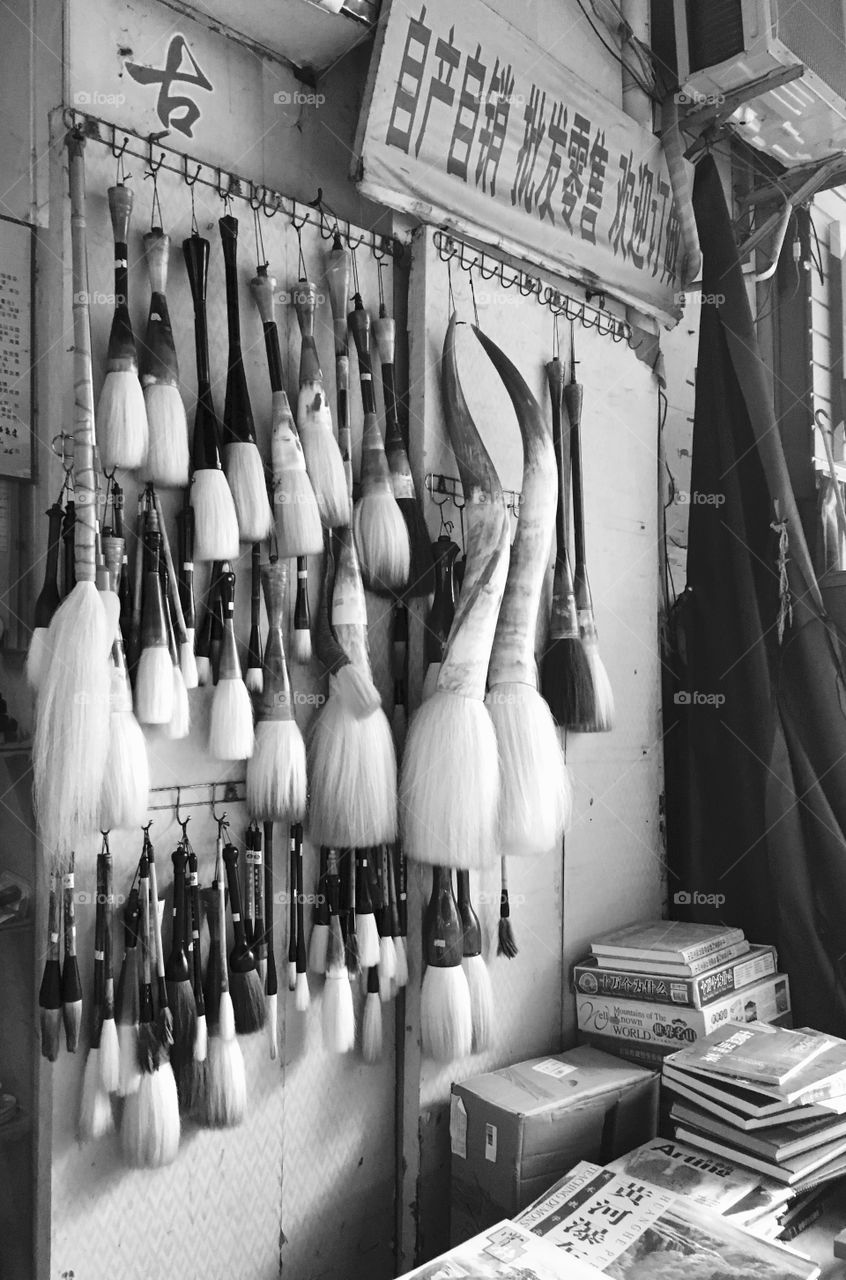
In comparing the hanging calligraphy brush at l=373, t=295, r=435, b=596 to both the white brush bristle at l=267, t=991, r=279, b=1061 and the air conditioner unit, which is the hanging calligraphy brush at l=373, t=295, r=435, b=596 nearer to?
the white brush bristle at l=267, t=991, r=279, b=1061

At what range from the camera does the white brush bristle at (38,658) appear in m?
1.51

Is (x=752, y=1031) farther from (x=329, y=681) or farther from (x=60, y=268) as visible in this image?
(x=60, y=268)

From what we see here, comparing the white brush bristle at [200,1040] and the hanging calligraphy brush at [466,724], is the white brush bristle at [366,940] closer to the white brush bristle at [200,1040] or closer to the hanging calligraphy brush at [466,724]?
the hanging calligraphy brush at [466,724]

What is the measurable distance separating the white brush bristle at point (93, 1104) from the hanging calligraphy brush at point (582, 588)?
1311mm

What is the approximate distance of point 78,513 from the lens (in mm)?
1518

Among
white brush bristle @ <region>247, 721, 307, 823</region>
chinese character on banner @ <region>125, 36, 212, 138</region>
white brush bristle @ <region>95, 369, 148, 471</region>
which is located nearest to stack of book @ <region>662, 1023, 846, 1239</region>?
white brush bristle @ <region>247, 721, 307, 823</region>

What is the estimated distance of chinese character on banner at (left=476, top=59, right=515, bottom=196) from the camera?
2.25 meters

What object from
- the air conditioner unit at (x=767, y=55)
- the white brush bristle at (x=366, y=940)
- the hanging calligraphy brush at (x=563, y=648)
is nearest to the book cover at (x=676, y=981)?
the hanging calligraphy brush at (x=563, y=648)

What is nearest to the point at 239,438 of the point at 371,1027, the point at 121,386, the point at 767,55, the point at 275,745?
the point at 121,386

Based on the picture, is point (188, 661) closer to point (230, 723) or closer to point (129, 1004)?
point (230, 723)

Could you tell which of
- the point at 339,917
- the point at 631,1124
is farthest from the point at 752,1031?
the point at 339,917

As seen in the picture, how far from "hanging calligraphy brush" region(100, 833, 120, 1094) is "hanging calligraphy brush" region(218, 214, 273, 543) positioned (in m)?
0.62

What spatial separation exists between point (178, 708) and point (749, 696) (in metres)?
1.66

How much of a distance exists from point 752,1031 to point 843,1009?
416 millimetres
